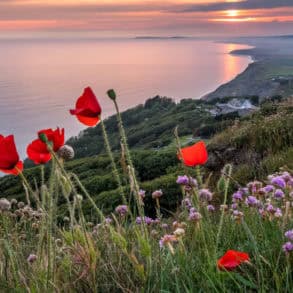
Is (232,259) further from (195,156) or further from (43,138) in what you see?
(43,138)

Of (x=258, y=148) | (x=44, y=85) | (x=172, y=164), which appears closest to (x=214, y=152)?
(x=258, y=148)

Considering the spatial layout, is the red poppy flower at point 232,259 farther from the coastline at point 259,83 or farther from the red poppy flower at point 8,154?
the coastline at point 259,83

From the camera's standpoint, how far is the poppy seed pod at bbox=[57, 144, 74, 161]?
238 centimetres

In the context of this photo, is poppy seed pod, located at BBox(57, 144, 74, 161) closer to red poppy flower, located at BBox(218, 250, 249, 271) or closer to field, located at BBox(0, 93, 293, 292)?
field, located at BBox(0, 93, 293, 292)

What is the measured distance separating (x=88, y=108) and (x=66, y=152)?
0.72 ft

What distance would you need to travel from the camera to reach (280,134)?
955 cm

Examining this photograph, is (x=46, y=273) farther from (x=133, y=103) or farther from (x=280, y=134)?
(x=133, y=103)

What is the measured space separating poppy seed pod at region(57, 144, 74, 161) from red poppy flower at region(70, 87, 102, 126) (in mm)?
144

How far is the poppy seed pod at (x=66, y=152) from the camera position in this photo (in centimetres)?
238

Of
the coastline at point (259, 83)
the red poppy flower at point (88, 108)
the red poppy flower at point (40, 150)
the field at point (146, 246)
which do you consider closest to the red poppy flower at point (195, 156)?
Answer: the field at point (146, 246)

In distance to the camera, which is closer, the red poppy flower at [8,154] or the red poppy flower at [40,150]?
the red poppy flower at [8,154]

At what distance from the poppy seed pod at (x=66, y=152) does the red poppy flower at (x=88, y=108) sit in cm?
14

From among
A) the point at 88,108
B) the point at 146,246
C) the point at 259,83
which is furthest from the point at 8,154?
the point at 259,83

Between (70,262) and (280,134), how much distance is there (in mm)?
7455
